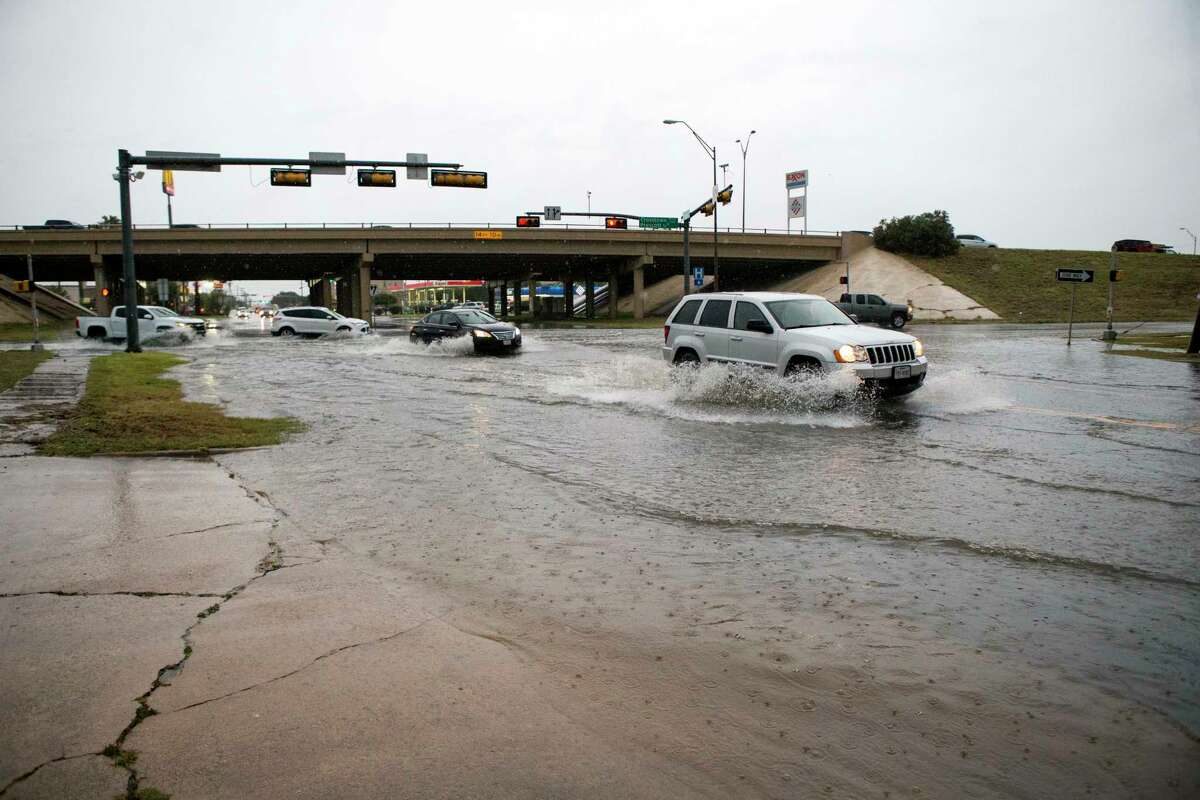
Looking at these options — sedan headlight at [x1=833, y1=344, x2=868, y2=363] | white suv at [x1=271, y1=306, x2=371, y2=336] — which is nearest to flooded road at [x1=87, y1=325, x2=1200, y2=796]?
sedan headlight at [x1=833, y1=344, x2=868, y2=363]

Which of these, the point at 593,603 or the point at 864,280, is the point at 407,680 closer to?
the point at 593,603

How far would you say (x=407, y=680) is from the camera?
353 cm

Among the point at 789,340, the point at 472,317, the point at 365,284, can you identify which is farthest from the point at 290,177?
the point at 365,284

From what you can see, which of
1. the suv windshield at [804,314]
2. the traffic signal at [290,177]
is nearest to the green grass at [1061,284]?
the traffic signal at [290,177]

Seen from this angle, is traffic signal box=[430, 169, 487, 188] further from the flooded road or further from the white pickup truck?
the flooded road

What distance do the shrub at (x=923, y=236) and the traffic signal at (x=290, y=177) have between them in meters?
51.9

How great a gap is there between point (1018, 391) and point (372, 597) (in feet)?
43.8

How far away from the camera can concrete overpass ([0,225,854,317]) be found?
5519 centimetres

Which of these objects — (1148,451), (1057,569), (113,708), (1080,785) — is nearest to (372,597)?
(113,708)

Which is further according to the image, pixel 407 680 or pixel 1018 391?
pixel 1018 391

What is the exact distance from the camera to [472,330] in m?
26.9

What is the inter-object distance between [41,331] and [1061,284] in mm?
67236

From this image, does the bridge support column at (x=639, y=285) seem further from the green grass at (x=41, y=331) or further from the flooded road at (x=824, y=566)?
the flooded road at (x=824, y=566)

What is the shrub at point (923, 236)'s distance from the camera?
220 ft
